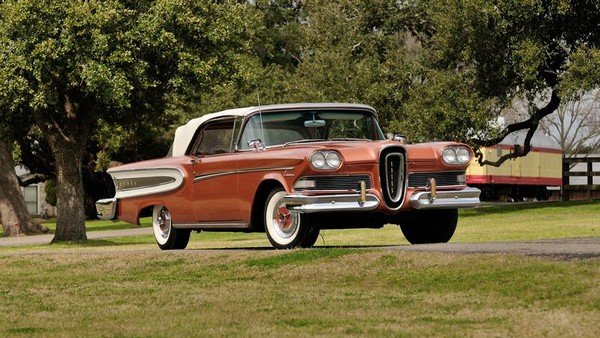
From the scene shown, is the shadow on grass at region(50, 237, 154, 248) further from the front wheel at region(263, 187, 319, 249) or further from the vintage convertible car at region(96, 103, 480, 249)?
the front wheel at region(263, 187, 319, 249)

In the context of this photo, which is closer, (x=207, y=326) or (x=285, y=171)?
(x=207, y=326)

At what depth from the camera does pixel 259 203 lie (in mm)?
18594

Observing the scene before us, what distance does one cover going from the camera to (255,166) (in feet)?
59.8

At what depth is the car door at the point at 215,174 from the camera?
61.8 ft

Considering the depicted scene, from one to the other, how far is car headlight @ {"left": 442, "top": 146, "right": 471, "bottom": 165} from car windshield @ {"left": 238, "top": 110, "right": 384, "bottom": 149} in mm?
1505

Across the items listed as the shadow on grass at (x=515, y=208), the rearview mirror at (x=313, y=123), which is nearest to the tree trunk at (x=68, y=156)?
the shadow on grass at (x=515, y=208)

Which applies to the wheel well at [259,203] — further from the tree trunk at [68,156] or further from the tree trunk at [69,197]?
the tree trunk at [69,197]

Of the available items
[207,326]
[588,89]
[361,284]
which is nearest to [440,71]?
[588,89]

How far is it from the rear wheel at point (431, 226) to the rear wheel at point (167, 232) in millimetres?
3343

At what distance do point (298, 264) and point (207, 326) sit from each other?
4.54 metres

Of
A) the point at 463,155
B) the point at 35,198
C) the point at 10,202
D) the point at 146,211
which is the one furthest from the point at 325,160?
the point at 35,198

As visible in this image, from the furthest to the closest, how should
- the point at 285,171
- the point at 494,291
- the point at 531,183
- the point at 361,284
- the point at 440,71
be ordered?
the point at 531,183
the point at 440,71
the point at 285,171
the point at 361,284
the point at 494,291

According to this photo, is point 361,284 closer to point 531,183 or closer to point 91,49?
point 91,49

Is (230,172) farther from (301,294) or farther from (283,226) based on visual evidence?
(301,294)
